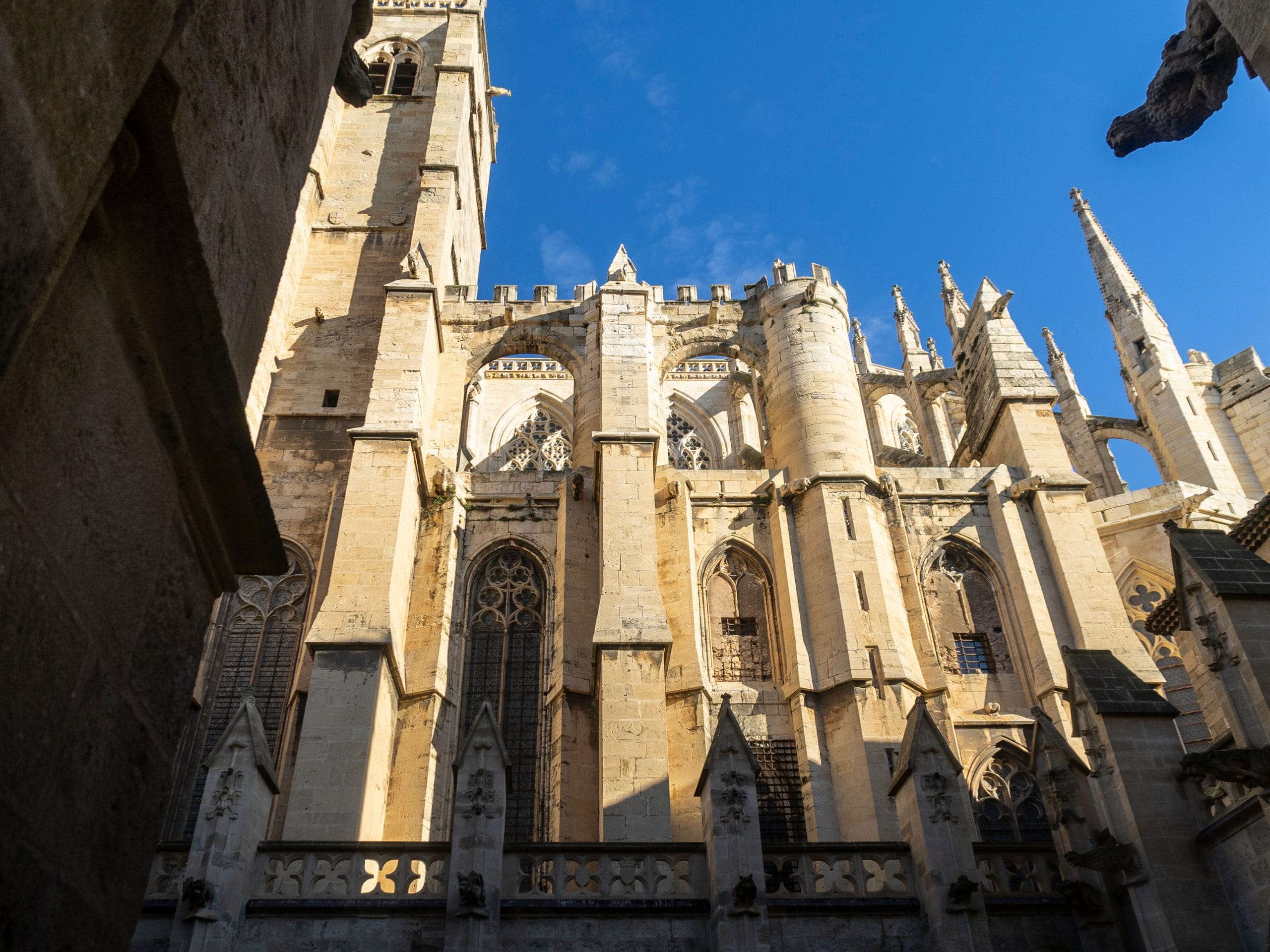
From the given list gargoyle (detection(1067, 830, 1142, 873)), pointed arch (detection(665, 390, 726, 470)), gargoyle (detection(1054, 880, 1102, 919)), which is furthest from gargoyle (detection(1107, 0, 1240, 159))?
pointed arch (detection(665, 390, 726, 470))

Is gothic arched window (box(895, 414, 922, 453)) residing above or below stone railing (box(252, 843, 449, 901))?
above

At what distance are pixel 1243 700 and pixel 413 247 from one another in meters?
16.2

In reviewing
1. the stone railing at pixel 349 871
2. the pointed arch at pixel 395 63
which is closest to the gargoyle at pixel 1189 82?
the stone railing at pixel 349 871

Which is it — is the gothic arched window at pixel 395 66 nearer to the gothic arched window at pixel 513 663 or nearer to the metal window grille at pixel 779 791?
the gothic arched window at pixel 513 663

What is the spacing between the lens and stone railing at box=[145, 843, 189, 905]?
10188 mm

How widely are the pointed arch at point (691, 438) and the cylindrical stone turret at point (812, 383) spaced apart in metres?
8.01

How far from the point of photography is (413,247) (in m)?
20.5

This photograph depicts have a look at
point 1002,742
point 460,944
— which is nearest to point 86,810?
point 460,944

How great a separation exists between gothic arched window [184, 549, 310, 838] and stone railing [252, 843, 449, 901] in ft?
17.1

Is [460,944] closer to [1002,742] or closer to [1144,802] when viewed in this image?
[1144,802]

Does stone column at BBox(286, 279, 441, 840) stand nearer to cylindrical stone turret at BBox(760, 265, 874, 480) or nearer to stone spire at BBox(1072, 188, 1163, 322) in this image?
cylindrical stone turret at BBox(760, 265, 874, 480)

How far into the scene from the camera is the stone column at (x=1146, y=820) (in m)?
9.26

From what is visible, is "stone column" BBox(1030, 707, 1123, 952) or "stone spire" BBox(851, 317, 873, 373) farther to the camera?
"stone spire" BBox(851, 317, 873, 373)

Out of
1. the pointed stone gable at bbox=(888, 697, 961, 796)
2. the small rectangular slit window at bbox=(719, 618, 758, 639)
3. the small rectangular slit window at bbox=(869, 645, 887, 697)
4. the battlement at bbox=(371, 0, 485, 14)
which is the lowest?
the pointed stone gable at bbox=(888, 697, 961, 796)
